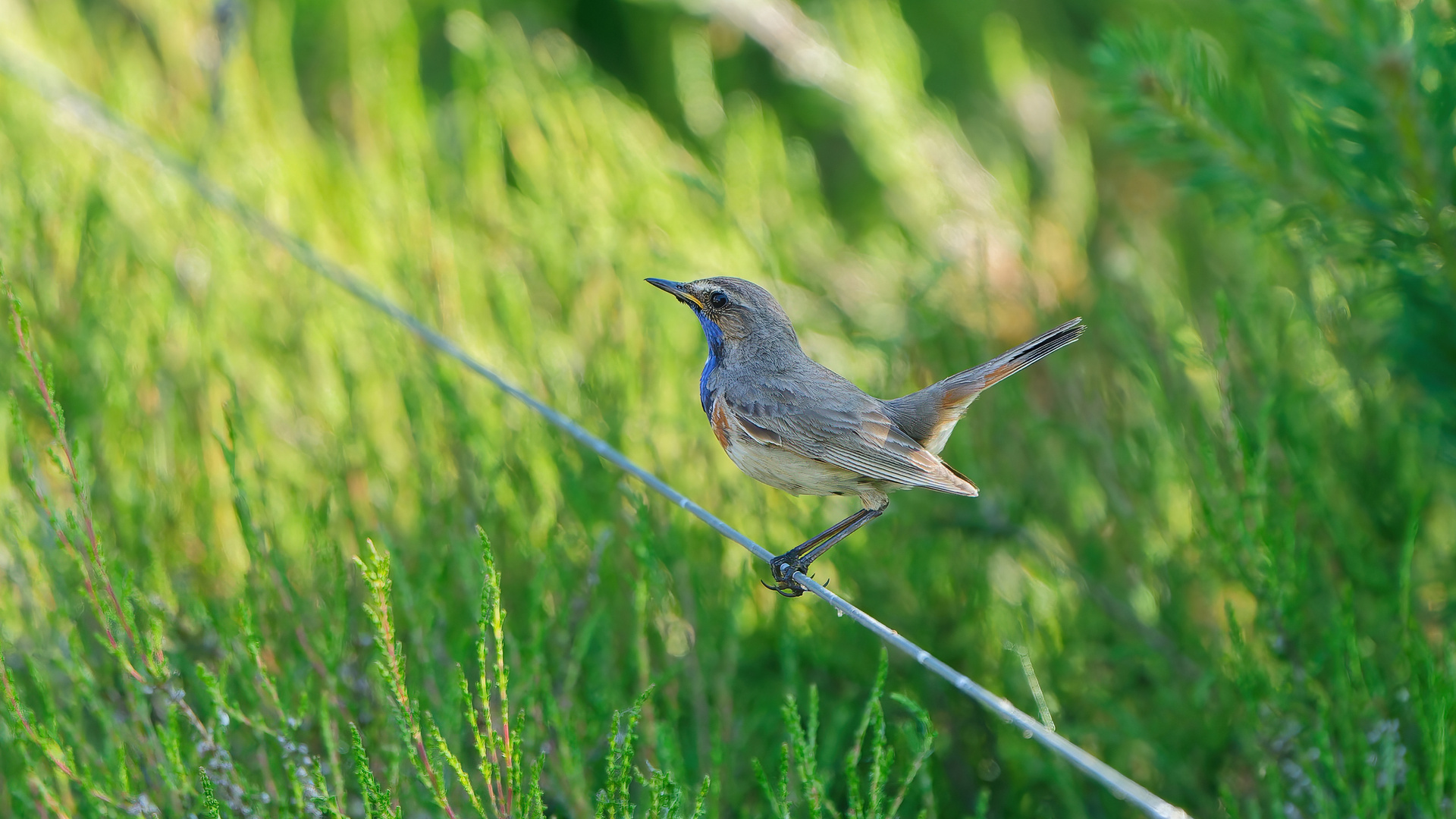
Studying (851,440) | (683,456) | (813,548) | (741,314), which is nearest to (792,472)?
(851,440)

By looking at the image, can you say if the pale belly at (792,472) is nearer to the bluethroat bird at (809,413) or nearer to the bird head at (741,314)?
the bluethroat bird at (809,413)

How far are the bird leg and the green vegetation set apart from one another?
0.58ft

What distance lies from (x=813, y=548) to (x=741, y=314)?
0.46m

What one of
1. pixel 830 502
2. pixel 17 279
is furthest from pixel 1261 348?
pixel 17 279

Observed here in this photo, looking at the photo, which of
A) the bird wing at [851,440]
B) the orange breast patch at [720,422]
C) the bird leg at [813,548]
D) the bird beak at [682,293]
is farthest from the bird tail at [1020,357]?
the bird beak at [682,293]

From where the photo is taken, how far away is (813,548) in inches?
78.7

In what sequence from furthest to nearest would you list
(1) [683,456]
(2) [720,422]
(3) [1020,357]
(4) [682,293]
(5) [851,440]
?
(1) [683,456] < (4) [682,293] < (2) [720,422] < (5) [851,440] < (3) [1020,357]

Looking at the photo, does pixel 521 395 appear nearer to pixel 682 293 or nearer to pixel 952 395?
pixel 682 293

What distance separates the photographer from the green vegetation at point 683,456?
6.38ft

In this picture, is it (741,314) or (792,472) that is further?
(741,314)

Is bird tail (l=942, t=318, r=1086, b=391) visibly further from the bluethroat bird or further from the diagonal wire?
the diagonal wire

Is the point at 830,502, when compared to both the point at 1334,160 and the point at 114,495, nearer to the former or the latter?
the point at 1334,160

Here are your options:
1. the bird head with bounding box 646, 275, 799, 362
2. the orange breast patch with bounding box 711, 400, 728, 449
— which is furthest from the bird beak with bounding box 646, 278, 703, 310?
the orange breast patch with bounding box 711, 400, 728, 449

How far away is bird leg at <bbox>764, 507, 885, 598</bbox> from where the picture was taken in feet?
6.32
